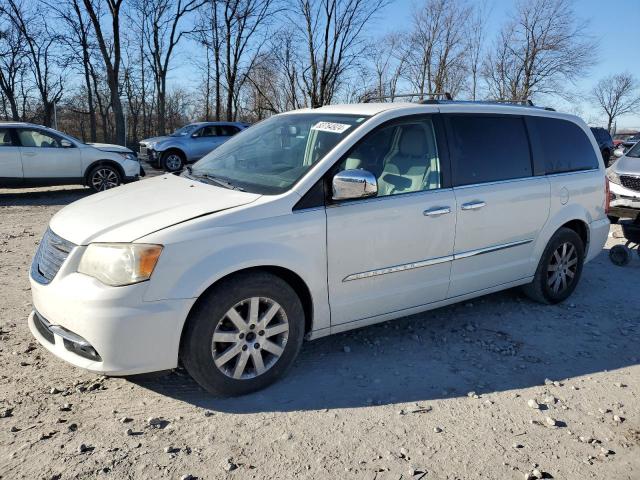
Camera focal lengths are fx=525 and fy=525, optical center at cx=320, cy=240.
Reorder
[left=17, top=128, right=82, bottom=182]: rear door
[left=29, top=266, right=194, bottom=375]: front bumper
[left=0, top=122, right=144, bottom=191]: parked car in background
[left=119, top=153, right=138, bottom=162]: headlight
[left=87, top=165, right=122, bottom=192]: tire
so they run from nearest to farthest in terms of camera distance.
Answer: [left=29, top=266, right=194, bottom=375]: front bumper
[left=0, top=122, right=144, bottom=191]: parked car in background
[left=17, top=128, right=82, bottom=182]: rear door
[left=87, top=165, right=122, bottom=192]: tire
[left=119, top=153, right=138, bottom=162]: headlight

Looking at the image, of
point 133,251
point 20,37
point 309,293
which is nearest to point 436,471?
point 309,293

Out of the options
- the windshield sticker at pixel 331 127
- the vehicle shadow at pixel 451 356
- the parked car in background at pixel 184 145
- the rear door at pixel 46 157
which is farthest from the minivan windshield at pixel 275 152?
the parked car in background at pixel 184 145

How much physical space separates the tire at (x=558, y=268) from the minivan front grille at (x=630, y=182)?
3.81 m

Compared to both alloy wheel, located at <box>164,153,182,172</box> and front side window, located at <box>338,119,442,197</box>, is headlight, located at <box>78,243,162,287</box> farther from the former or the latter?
alloy wheel, located at <box>164,153,182,172</box>

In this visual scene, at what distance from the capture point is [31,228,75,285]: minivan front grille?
3.03 m

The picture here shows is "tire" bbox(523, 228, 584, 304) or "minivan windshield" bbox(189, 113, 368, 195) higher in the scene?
"minivan windshield" bbox(189, 113, 368, 195)

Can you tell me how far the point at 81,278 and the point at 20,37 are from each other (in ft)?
102

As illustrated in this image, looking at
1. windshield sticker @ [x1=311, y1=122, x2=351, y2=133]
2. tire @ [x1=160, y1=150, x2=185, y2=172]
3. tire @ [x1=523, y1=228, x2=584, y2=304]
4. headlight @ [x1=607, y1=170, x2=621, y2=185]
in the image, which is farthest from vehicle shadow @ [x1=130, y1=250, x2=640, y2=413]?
tire @ [x1=160, y1=150, x2=185, y2=172]

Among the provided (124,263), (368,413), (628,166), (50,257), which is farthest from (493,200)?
(628,166)

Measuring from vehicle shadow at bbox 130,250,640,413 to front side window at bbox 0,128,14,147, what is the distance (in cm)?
946

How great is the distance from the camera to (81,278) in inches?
113

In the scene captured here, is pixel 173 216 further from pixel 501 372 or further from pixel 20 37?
pixel 20 37

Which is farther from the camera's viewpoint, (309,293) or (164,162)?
(164,162)

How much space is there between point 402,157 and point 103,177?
9.60 metres
